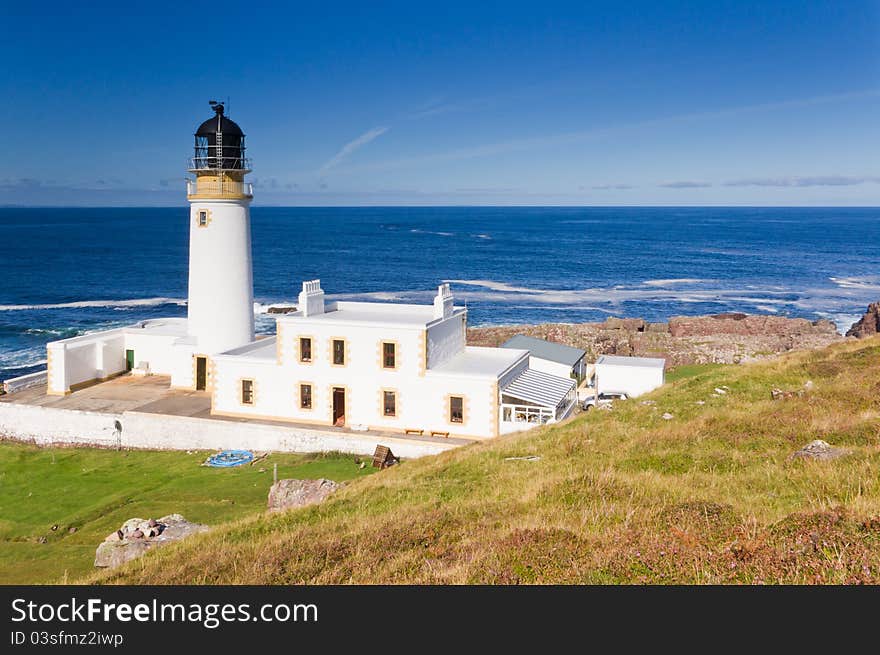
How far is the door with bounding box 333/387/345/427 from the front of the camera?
24078mm

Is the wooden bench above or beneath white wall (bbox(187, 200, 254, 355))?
beneath

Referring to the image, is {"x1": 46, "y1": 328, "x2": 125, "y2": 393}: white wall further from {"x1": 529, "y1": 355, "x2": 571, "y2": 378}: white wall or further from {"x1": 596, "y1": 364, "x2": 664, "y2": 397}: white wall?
{"x1": 596, "y1": 364, "x2": 664, "y2": 397}: white wall

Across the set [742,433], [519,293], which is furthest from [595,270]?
[742,433]

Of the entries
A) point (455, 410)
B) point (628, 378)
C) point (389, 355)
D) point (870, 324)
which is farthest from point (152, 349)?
point (870, 324)

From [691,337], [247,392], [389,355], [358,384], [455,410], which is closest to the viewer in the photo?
[455,410]

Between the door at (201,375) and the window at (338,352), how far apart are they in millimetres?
7138

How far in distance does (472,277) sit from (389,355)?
67.5 meters

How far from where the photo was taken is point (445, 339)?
81.4ft

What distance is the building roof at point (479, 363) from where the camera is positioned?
76.2 feet

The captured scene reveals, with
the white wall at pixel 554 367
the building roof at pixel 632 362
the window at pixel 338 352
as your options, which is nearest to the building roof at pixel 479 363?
the white wall at pixel 554 367

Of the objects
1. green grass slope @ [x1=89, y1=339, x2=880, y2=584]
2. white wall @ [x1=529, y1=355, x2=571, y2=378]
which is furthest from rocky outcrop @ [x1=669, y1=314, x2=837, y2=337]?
green grass slope @ [x1=89, y1=339, x2=880, y2=584]

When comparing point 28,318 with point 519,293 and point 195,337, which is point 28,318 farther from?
point 519,293

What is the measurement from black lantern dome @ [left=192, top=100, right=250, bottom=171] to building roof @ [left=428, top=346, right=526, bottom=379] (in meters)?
11.5

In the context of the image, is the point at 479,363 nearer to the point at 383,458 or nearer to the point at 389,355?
the point at 389,355
